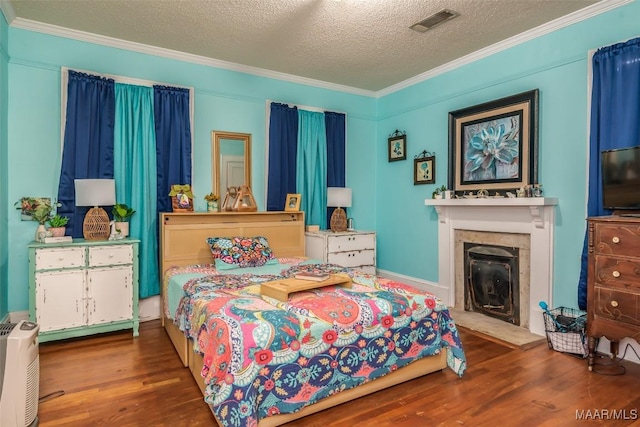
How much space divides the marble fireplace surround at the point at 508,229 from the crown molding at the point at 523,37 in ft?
5.12

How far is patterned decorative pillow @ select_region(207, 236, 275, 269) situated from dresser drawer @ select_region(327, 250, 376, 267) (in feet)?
3.04

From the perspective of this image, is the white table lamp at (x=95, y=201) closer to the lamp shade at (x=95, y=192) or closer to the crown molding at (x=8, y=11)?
the lamp shade at (x=95, y=192)

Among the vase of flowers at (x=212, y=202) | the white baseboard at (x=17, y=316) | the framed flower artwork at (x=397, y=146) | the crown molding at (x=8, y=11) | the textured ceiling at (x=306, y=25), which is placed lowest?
the white baseboard at (x=17, y=316)

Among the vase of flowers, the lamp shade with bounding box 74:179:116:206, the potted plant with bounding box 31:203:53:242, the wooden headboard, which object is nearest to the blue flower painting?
the wooden headboard

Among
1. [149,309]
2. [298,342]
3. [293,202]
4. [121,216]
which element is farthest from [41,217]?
[298,342]

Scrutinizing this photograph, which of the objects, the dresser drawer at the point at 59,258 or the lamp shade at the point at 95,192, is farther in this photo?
the lamp shade at the point at 95,192

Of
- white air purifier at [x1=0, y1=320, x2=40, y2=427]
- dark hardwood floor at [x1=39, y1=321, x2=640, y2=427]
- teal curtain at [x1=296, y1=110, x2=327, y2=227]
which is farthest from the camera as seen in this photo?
teal curtain at [x1=296, y1=110, x2=327, y2=227]

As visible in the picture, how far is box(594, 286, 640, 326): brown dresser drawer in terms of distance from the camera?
2.50 metres

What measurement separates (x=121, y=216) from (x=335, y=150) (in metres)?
2.76

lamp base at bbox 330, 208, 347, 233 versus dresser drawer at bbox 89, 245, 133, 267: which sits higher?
lamp base at bbox 330, 208, 347, 233

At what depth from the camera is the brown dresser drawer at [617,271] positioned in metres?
2.51

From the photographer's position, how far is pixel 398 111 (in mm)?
5168

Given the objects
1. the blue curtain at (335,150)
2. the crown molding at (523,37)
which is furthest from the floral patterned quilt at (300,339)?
the crown molding at (523,37)

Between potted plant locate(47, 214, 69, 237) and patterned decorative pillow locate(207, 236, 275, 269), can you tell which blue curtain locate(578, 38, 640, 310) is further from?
potted plant locate(47, 214, 69, 237)
